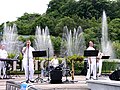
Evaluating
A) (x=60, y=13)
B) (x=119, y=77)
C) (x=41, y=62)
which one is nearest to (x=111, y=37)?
(x=60, y=13)

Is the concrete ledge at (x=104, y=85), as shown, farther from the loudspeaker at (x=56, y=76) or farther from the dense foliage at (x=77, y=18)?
the dense foliage at (x=77, y=18)

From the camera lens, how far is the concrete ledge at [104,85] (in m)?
11.1

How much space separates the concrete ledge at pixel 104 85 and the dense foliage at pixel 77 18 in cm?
5092

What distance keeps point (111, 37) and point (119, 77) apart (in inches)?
2213

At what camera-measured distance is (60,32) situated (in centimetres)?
7562

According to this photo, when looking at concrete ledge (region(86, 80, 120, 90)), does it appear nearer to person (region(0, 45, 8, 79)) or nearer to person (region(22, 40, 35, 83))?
person (region(22, 40, 35, 83))

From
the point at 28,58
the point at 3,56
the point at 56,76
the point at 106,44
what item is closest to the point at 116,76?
the point at 56,76

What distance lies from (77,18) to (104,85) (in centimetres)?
6853

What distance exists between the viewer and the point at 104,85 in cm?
1191

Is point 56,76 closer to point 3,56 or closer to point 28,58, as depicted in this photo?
point 28,58

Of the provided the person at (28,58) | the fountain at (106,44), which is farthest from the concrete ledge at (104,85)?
the fountain at (106,44)

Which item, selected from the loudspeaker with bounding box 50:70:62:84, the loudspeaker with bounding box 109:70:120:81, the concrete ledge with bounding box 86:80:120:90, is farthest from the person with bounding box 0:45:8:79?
the loudspeaker with bounding box 109:70:120:81

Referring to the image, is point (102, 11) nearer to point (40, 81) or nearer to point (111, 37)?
point (111, 37)

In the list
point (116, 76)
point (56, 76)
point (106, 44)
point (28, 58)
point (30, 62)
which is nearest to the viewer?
point (116, 76)
